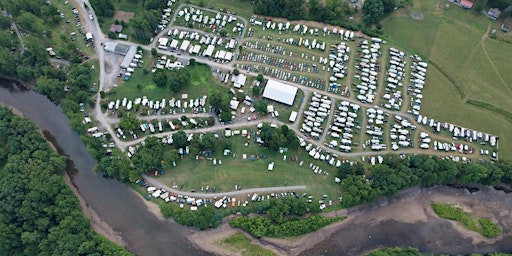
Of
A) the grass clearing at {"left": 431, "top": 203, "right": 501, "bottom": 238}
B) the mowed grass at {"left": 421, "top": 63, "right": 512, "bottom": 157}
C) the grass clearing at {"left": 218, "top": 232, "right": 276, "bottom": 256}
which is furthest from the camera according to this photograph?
the mowed grass at {"left": 421, "top": 63, "right": 512, "bottom": 157}

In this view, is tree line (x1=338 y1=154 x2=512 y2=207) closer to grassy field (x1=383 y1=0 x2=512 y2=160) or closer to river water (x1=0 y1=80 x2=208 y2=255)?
grassy field (x1=383 y1=0 x2=512 y2=160)

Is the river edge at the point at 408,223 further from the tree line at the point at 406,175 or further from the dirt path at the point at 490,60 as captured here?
the dirt path at the point at 490,60

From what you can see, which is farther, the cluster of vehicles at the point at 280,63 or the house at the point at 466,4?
the house at the point at 466,4

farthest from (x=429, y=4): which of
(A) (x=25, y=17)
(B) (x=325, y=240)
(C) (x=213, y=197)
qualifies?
(A) (x=25, y=17)

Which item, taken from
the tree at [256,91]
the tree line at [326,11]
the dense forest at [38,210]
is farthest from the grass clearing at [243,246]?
the tree line at [326,11]

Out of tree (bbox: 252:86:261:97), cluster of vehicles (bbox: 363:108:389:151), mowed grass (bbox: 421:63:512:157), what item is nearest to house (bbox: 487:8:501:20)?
mowed grass (bbox: 421:63:512:157)

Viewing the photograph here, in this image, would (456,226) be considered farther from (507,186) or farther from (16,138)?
(16,138)
